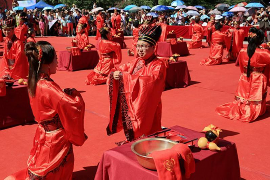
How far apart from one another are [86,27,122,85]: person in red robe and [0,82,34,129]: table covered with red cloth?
3062mm

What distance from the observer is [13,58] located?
7293mm

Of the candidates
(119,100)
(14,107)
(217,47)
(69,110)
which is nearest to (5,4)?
(217,47)

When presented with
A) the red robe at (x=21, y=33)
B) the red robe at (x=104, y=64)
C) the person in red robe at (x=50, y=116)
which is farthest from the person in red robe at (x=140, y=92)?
the red robe at (x=21, y=33)

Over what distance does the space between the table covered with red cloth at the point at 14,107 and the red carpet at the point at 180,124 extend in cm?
14

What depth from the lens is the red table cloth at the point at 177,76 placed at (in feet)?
26.0

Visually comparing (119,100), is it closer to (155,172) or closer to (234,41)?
(155,172)

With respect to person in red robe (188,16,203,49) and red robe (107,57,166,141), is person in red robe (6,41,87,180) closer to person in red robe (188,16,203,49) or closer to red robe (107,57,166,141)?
red robe (107,57,166,141)

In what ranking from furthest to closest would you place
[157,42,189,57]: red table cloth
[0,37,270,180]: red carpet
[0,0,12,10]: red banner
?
[0,0,12,10]: red banner < [157,42,189,57]: red table cloth < [0,37,270,180]: red carpet

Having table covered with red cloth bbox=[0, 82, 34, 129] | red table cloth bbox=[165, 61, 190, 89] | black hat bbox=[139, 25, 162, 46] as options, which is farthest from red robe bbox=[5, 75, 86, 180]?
red table cloth bbox=[165, 61, 190, 89]

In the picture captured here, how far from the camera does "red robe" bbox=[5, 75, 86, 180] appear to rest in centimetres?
273

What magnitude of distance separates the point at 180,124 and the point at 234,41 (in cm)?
714

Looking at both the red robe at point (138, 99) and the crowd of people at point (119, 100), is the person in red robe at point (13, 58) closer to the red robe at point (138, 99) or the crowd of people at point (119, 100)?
the crowd of people at point (119, 100)

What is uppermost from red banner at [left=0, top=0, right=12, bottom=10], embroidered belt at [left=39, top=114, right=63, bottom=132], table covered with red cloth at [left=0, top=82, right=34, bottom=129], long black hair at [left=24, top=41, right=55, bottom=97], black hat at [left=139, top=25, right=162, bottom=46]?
red banner at [left=0, top=0, right=12, bottom=10]

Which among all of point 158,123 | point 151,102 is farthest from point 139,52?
point 158,123
